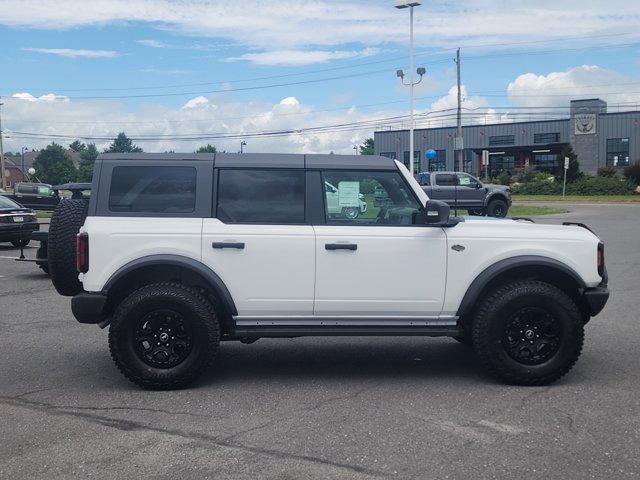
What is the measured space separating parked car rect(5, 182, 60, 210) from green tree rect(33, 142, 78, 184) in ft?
261

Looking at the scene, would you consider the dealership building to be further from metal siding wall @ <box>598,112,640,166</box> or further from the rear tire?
the rear tire

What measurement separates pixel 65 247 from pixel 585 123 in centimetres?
6710

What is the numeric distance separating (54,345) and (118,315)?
225 cm

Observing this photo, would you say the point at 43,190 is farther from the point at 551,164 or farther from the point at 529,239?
the point at 551,164

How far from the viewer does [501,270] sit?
5895mm

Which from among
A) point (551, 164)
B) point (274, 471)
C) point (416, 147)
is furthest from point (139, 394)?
point (416, 147)

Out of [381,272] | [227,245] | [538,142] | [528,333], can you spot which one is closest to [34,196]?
[227,245]

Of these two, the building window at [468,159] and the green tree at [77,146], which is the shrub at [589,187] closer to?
the building window at [468,159]

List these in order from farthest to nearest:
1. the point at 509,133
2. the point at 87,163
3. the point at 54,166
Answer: the point at 87,163 < the point at 54,166 < the point at 509,133

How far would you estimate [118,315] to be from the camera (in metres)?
5.75

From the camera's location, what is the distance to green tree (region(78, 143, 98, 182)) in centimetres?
10025

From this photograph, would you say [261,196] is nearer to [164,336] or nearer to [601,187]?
[164,336]

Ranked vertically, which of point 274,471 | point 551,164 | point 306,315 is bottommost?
point 274,471

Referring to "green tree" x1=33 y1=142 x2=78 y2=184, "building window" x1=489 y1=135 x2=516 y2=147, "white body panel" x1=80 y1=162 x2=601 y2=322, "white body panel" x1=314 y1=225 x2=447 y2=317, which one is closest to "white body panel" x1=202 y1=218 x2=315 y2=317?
"white body panel" x1=80 y1=162 x2=601 y2=322
